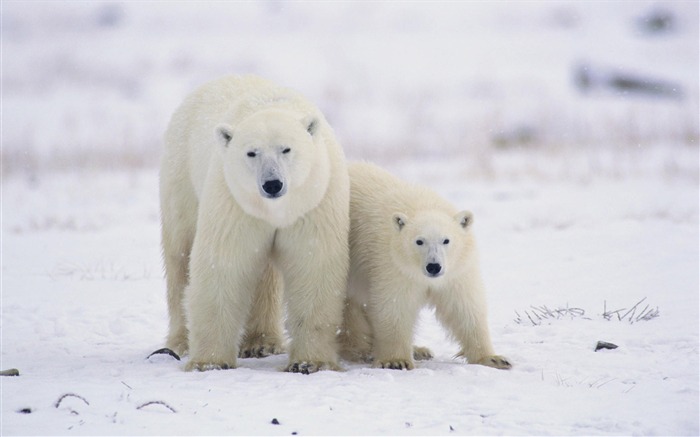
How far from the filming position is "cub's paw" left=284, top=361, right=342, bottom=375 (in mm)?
4965

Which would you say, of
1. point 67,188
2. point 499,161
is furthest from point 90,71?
point 499,161

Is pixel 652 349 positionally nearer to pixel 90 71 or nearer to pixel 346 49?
pixel 90 71

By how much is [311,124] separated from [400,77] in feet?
54.5

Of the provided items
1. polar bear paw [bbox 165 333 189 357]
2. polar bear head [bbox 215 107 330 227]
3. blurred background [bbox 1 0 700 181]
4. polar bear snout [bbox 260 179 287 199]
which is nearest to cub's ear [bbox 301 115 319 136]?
polar bear head [bbox 215 107 330 227]

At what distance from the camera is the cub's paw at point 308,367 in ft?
16.3

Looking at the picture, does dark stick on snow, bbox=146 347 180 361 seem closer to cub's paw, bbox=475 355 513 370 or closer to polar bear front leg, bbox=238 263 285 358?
polar bear front leg, bbox=238 263 285 358

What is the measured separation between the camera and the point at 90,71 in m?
20.2

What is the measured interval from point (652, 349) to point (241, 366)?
7.88 ft

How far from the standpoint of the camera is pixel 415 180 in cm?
1270

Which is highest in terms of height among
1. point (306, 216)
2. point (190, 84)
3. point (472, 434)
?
point (190, 84)

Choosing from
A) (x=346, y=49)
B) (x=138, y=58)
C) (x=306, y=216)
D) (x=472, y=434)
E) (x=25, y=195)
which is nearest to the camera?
(x=472, y=434)

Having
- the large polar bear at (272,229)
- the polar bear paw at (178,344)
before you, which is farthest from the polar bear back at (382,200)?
the polar bear paw at (178,344)

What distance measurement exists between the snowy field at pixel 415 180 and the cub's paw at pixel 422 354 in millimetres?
177

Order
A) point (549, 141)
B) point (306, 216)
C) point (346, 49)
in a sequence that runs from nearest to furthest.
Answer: point (306, 216) < point (549, 141) < point (346, 49)
